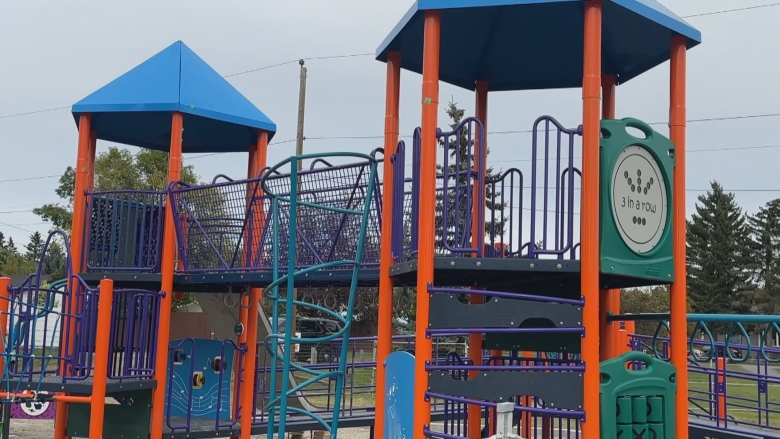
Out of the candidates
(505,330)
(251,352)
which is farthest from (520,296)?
(251,352)

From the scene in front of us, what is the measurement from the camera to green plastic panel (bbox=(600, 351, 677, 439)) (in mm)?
5289

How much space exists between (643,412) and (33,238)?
132 meters

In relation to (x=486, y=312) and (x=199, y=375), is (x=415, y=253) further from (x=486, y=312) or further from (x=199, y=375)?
(x=199, y=375)

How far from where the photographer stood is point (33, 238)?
124562mm

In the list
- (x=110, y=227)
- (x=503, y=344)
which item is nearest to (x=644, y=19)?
(x=503, y=344)

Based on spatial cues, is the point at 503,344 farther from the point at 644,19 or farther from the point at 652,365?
the point at 644,19

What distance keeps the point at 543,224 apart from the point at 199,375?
206 inches

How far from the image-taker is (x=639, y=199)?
224 inches

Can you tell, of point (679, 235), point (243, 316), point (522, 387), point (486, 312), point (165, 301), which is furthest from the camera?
point (243, 316)

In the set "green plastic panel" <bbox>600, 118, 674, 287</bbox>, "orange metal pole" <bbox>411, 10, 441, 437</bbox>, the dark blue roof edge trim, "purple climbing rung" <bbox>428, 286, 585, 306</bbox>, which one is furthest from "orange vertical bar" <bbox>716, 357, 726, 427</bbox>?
the dark blue roof edge trim

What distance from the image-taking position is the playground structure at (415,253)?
5.41 m

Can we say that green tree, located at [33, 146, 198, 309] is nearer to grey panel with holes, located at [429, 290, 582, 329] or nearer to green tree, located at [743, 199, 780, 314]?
grey panel with holes, located at [429, 290, 582, 329]

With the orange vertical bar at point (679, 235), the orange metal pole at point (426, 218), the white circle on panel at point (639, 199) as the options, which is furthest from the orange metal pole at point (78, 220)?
the orange vertical bar at point (679, 235)

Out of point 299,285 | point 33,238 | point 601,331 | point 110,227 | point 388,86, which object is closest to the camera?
point 388,86
